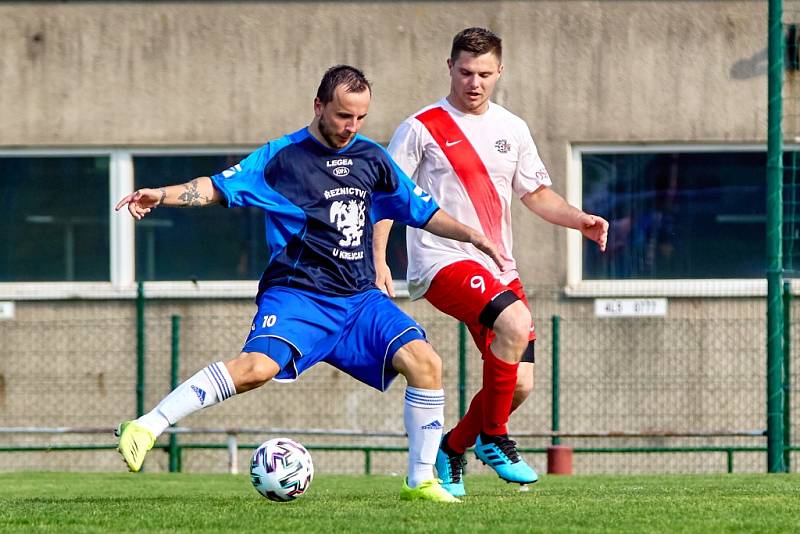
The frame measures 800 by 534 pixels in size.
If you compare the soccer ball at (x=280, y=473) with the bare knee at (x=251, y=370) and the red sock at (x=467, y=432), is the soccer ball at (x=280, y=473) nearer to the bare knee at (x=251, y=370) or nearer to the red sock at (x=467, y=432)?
the bare knee at (x=251, y=370)

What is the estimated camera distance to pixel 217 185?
6246 mm

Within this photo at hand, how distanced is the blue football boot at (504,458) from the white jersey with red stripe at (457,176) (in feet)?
2.84

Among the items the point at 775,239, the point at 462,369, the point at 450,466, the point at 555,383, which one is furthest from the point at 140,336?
the point at 450,466

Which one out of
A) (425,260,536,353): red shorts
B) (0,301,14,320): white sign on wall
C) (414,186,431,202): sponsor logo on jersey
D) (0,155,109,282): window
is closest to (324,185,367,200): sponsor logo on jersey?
(414,186,431,202): sponsor logo on jersey

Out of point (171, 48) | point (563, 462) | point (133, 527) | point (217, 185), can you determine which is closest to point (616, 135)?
point (563, 462)

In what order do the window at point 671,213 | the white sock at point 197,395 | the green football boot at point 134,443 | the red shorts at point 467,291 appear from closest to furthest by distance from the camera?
the green football boot at point 134,443, the white sock at point 197,395, the red shorts at point 467,291, the window at point 671,213

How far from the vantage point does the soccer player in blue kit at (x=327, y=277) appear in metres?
6.16

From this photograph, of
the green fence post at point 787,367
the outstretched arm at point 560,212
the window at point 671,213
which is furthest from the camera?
the window at point 671,213

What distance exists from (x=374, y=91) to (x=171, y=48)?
80.9 inches

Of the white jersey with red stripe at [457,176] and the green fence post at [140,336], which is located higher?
the white jersey with red stripe at [457,176]

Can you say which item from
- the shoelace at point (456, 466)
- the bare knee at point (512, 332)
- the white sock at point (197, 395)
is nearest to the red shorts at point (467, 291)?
the bare knee at point (512, 332)

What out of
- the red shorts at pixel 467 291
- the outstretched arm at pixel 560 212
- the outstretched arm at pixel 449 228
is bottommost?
the red shorts at pixel 467 291

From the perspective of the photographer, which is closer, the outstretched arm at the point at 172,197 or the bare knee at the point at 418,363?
the outstretched arm at the point at 172,197

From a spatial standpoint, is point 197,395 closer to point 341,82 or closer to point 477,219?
point 341,82
